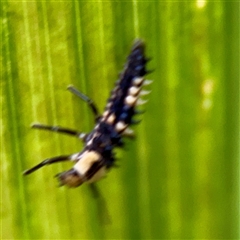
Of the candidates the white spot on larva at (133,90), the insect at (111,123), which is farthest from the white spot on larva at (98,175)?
the white spot on larva at (133,90)

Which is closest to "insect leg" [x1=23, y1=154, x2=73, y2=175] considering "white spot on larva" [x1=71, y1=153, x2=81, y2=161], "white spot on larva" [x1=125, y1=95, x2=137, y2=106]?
"white spot on larva" [x1=71, y1=153, x2=81, y2=161]

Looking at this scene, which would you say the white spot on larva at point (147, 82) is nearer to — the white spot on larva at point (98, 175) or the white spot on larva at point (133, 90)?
the white spot on larva at point (133, 90)

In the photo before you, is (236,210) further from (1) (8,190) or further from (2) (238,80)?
(1) (8,190)

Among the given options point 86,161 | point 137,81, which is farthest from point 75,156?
point 137,81

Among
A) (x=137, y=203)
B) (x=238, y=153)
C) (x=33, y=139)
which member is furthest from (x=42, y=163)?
(x=238, y=153)

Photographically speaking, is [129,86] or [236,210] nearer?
[129,86]

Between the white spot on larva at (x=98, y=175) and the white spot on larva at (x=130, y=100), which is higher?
the white spot on larva at (x=130, y=100)
